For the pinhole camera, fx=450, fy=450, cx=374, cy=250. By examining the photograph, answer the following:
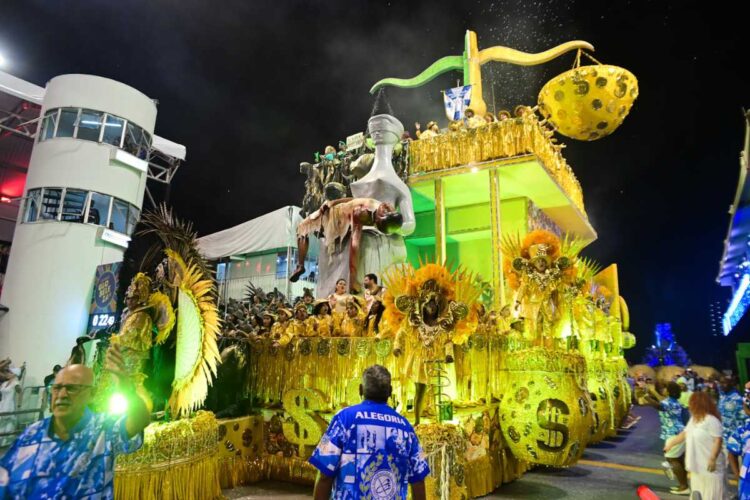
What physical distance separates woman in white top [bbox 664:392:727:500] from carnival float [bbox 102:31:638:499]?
1351 millimetres

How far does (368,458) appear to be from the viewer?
8.07 feet

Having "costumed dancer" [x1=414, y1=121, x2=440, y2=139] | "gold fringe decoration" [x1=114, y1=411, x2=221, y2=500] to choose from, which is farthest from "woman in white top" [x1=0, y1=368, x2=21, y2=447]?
"costumed dancer" [x1=414, y1=121, x2=440, y2=139]

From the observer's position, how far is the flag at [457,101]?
515 inches

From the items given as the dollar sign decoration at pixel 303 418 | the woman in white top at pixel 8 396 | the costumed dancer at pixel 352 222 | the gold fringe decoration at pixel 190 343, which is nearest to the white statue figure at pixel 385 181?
the costumed dancer at pixel 352 222

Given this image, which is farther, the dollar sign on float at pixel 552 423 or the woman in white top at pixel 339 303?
the woman in white top at pixel 339 303

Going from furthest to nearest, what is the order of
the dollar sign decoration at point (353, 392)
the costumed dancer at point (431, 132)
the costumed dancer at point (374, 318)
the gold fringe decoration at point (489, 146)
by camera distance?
the costumed dancer at point (431, 132), the gold fringe decoration at point (489, 146), the costumed dancer at point (374, 318), the dollar sign decoration at point (353, 392)

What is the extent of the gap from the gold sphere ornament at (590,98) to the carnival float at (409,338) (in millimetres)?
34

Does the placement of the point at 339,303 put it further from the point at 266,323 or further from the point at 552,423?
the point at 552,423

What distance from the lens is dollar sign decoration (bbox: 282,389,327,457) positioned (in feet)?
19.9

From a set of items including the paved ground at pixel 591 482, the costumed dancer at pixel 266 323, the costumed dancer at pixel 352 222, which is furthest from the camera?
the costumed dancer at pixel 352 222

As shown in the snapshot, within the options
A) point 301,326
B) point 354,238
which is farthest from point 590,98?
point 301,326

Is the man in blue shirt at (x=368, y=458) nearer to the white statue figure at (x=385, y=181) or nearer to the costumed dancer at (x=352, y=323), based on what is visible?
the costumed dancer at (x=352, y=323)

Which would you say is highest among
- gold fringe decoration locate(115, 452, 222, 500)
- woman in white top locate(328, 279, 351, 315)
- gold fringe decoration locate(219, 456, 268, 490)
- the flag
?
the flag

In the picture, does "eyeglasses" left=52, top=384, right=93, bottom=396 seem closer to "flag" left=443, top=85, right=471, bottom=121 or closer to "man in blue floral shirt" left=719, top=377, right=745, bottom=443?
"man in blue floral shirt" left=719, top=377, right=745, bottom=443
